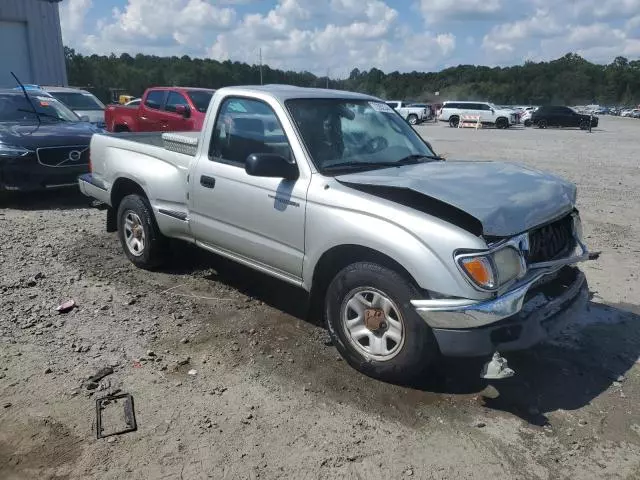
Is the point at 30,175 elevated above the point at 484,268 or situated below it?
below

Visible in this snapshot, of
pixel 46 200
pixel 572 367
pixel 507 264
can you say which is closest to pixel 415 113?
pixel 46 200

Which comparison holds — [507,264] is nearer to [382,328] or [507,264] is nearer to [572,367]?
[382,328]

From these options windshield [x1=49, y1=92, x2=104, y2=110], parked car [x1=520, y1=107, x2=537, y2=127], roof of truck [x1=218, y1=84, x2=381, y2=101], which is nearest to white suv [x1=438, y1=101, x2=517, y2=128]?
parked car [x1=520, y1=107, x2=537, y2=127]

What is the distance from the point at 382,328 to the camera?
3.61m

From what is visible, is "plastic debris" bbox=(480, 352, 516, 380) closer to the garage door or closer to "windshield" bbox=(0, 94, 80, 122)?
"windshield" bbox=(0, 94, 80, 122)

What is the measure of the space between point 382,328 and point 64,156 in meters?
6.83

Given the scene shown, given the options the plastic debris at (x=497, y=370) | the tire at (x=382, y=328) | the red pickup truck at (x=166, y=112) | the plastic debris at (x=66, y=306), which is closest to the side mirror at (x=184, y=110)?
the red pickup truck at (x=166, y=112)

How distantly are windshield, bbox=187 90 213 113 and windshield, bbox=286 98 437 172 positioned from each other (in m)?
8.69

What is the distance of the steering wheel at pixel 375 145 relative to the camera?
4445mm

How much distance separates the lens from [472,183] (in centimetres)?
373

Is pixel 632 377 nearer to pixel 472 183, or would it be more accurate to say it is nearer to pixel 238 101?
pixel 472 183

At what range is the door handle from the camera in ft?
15.2

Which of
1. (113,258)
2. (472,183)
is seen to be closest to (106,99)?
(113,258)

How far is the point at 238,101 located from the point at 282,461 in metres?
2.88
